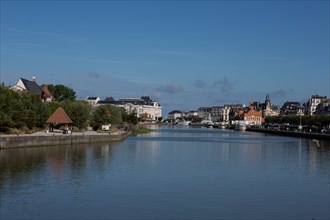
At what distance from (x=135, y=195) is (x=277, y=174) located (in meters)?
14.0

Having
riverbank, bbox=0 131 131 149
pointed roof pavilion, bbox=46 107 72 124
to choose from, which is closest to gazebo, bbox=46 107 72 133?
pointed roof pavilion, bbox=46 107 72 124

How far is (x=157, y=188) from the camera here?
28125 millimetres

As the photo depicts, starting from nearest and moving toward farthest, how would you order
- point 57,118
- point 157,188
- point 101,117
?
point 157,188 < point 57,118 < point 101,117

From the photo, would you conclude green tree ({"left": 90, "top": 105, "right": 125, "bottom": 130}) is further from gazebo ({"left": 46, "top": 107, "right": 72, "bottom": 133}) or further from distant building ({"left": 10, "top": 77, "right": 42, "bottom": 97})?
gazebo ({"left": 46, "top": 107, "right": 72, "bottom": 133})

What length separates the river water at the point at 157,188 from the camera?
72.0ft

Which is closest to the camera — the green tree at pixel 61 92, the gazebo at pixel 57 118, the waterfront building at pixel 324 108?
the gazebo at pixel 57 118

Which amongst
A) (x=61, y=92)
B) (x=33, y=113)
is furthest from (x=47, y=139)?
(x=61, y=92)

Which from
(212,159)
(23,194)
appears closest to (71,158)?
(212,159)

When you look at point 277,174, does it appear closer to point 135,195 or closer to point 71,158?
point 135,195

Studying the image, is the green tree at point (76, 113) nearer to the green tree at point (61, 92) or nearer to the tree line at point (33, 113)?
the tree line at point (33, 113)

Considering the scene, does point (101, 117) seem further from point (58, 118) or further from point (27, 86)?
point (58, 118)

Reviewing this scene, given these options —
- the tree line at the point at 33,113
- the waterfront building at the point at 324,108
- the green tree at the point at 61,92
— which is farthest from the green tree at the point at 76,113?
the waterfront building at the point at 324,108

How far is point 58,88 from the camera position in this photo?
126 m

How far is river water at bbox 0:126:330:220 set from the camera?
22.0 meters
